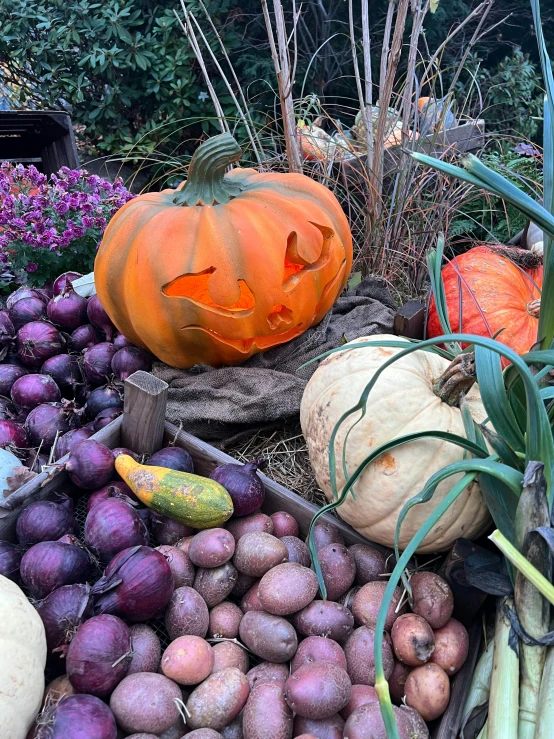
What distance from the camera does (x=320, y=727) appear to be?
109 cm

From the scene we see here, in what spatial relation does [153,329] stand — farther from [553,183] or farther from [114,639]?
[553,183]

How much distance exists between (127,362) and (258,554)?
3.12ft

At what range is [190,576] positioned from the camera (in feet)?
4.39

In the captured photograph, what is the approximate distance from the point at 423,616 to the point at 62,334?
5.36ft

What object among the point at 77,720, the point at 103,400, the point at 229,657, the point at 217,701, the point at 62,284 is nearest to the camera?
the point at 77,720

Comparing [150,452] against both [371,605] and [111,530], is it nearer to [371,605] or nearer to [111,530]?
[111,530]

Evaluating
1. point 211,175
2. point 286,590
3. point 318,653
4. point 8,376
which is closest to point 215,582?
point 286,590

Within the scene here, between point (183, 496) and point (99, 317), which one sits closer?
point (183, 496)

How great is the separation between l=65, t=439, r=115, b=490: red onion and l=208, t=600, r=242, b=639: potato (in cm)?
46

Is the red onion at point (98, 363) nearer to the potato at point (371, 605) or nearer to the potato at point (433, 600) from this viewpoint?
the potato at point (371, 605)

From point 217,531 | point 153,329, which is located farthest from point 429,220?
point 217,531

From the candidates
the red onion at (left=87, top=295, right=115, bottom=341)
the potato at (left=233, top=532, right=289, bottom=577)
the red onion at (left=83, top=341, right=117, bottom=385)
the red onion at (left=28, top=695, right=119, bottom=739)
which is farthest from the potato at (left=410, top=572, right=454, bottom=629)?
the red onion at (left=87, top=295, right=115, bottom=341)

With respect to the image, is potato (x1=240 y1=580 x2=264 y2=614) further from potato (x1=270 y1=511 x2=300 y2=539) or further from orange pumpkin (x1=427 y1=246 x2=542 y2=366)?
orange pumpkin (x1=427 y1=246 x2=542 y2=366)

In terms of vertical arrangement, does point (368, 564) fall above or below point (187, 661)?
below
